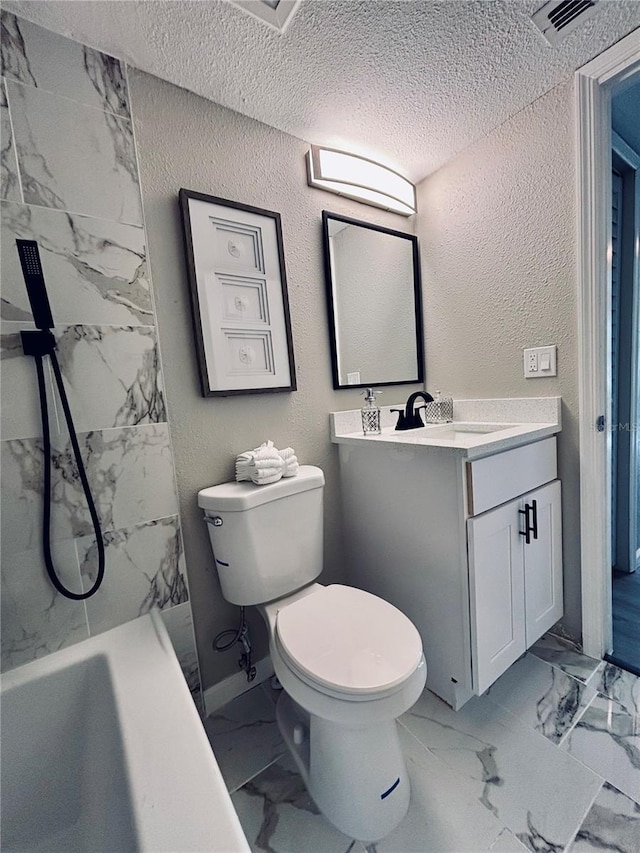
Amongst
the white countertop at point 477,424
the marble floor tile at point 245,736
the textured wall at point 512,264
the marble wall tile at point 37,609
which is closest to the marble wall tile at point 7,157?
the marble wall tile at point 37,609

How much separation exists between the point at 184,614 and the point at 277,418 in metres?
0.74

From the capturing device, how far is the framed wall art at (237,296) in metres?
1.18

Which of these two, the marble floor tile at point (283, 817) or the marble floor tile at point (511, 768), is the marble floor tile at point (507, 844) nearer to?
the marble floor tile at point (511, 768)

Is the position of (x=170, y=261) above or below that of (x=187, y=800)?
above

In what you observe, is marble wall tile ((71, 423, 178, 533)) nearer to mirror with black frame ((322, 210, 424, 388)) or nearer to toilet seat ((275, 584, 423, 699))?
toilet seat ((275, 584, 423, 699))

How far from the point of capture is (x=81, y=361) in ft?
3.24

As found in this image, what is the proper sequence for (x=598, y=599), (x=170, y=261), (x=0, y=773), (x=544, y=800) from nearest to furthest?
1. (x=0, y=773)
2. (x=544, y=800)
3. (x=170, y=261)
4. (x=598, y=599)

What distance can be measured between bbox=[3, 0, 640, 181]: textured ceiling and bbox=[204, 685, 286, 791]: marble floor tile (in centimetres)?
210

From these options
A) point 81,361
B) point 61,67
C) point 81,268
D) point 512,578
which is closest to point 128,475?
point 81,361

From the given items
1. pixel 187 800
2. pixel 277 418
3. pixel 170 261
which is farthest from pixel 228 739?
pixel 170 261

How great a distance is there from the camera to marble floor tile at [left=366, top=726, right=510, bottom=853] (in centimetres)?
84

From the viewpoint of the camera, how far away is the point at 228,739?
1149 mm

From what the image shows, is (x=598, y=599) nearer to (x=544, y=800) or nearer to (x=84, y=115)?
(x=544, y=800)

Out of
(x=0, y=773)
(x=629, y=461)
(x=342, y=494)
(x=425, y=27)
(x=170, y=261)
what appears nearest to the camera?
(x=0, y=773)
